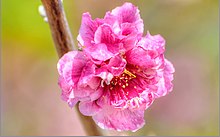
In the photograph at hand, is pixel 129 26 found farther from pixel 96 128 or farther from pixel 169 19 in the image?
pixel 169 19

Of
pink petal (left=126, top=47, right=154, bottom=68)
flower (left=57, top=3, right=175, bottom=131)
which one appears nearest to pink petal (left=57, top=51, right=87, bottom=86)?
flower (left=57, top=3, right=175, bottom=131)

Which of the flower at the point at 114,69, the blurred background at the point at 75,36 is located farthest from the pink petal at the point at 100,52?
the blurred background at the point at 75,36

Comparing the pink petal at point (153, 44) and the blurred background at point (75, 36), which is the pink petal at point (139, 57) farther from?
the blurred background at point (75, 36)

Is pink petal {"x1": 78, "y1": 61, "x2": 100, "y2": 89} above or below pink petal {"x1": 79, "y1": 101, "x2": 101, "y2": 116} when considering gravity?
above

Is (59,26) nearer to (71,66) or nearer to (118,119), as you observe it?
(71,66)

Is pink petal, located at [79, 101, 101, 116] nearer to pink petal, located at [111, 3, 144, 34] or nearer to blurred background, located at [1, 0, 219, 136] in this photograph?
pink petal, located at [111, 3, 144, 34]

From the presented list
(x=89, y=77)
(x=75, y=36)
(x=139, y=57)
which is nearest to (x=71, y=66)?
(x=89, y=77)

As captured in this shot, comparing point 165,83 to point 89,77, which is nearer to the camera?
point 89,77
